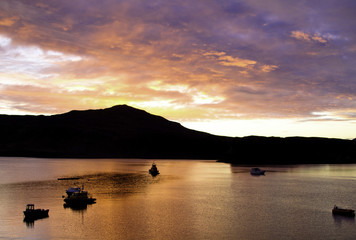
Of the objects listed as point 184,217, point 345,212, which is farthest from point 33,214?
point 345,212

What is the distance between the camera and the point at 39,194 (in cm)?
8975

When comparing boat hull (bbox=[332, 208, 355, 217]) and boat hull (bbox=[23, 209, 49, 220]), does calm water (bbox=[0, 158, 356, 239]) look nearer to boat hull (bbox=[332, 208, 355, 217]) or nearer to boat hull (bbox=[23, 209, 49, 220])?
boat hull (bbox=[23, 209, 49, 220])

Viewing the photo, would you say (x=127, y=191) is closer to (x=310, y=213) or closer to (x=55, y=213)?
(x=55, y=213)

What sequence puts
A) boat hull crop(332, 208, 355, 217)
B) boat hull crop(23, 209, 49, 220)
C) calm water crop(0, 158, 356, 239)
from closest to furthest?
1. calm water crop(0, 158, 356, 239)
2. boat hull crop(23, 209, 49, 220)
3. boat hull crop(332, 208, 355, 217)

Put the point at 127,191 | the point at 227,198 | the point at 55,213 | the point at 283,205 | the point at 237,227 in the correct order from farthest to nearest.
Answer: the point at 127,191 → the point at 227,198 → the point at 283,205 → the point at 55,213 → the point at 237,227

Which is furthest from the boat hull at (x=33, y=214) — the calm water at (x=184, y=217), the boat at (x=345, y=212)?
the boat at (x=345, y=212)

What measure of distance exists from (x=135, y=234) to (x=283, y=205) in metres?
36.2

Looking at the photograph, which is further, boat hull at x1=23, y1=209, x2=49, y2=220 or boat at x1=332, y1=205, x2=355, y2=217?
boat at x1=332, y1=205, x2=355, y2=217

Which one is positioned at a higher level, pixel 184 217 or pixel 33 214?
pixel 33 214

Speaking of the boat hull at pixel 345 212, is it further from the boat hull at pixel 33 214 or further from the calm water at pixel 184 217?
the boat hull at pixel 33 214

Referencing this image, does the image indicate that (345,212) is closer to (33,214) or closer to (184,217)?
(184,217)

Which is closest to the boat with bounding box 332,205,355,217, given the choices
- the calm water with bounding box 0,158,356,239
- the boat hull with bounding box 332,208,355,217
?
the boat hull with bounding box 332,208,355,217

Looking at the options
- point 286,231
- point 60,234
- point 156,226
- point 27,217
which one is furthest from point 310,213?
point 27,217

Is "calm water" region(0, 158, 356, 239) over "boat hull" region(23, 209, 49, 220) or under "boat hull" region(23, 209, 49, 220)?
under
